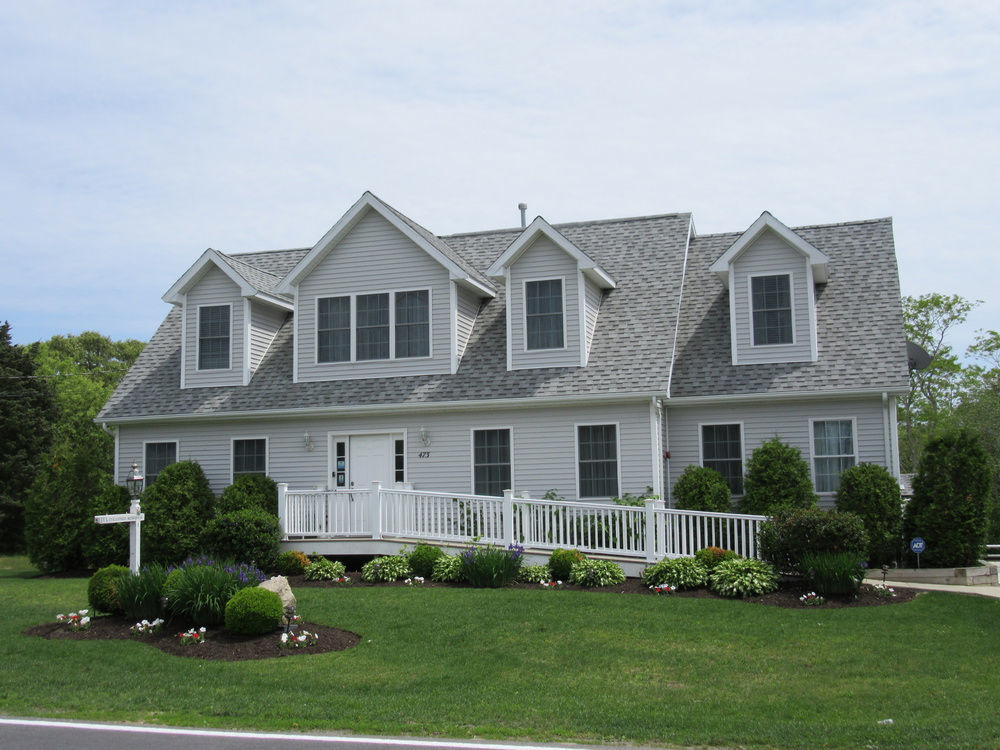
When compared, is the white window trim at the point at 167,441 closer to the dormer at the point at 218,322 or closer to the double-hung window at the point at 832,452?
the dormer at the point at 218,322

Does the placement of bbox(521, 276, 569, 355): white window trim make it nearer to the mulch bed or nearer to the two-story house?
the two-story house

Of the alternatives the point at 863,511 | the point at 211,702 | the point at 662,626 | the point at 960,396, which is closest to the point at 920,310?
the point at 960,396

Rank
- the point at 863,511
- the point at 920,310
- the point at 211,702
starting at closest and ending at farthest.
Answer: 1. the point at 211,702
2. the point at 863,511
3. the point at 920,310

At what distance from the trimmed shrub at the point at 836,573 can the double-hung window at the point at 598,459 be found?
18.5 feet

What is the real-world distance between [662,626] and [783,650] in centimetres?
A: 176

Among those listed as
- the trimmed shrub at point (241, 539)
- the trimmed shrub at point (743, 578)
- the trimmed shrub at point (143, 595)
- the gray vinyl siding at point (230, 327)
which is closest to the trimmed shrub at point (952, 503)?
the trimmed shrub at point (743, 578)

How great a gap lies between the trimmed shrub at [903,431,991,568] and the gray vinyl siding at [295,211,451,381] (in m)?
9.84

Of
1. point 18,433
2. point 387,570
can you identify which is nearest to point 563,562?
point 387,570

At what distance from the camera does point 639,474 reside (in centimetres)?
1900

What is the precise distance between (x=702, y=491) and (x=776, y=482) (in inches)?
55.9

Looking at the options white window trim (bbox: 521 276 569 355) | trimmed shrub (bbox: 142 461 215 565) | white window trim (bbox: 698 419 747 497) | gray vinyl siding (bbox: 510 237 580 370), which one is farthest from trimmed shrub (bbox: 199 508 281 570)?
white window trim (bbox: 698 419 747 497)

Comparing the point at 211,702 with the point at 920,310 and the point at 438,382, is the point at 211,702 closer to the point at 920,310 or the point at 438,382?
the point at 438,382

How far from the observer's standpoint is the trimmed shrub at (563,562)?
16.2m

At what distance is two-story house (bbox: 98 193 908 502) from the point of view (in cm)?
1928
